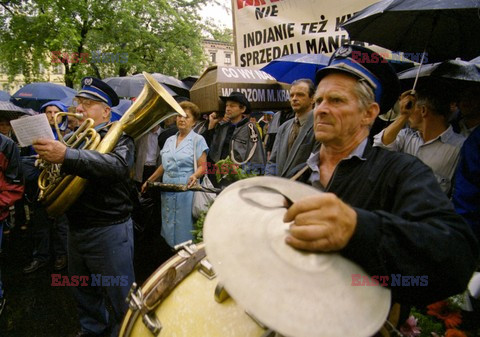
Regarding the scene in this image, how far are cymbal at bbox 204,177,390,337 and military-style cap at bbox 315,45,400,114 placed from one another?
0.77 m

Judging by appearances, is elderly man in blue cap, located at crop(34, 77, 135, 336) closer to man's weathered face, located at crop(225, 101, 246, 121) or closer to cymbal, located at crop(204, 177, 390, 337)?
cymbal, located at crop(204, 177, 390, 337)

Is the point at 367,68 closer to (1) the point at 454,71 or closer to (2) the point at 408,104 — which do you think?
(2) the point at 408,104

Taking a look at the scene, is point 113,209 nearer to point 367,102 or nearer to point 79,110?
point 79,110

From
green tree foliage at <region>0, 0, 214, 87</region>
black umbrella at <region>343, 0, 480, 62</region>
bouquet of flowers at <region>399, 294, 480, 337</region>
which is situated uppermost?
green tree foliage at <region>0, 0, 214, 87</region>

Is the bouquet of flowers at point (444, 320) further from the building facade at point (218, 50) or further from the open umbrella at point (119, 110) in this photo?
the building facade at point (218, 50)

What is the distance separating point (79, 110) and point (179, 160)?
1455mm

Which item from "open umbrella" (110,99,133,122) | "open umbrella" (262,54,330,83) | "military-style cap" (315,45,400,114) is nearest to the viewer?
"military-style cap" (315,45,400,114)

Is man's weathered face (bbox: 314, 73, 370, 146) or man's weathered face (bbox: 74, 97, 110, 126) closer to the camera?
man's weathered face (bbox: 314, 73, 370, 146)

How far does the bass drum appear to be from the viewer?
1.20 m

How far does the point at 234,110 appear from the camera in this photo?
4871 mm

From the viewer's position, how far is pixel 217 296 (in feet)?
4.03

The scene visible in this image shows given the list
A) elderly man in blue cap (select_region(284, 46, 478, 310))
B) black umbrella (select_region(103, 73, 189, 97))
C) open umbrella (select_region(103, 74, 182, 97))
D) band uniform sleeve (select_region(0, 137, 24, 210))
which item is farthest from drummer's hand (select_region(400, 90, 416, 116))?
open umbrella (select_region(103, 74, 182, 97))

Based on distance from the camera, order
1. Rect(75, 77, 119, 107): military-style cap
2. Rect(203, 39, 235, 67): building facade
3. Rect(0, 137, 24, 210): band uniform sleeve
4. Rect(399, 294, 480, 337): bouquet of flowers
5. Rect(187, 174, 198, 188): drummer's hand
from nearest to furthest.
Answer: Rect(399, 294, 480, 337): bouquet of flowers < Rect(75, 77, 119, 107): military-style cap < Rect(0, 137, 24, 210): band uniform sleeve < Rect(187, 174, 198, 188): drummer's hand < Rect(203, 39, 235, 67): building facade

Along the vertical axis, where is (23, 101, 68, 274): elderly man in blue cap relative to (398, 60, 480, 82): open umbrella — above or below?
below
